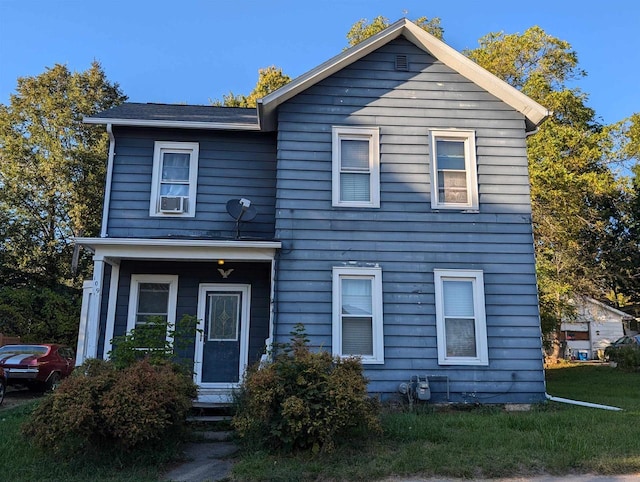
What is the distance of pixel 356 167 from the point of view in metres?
9.41

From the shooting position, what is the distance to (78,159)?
24328 millimetres

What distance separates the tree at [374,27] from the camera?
2369cm

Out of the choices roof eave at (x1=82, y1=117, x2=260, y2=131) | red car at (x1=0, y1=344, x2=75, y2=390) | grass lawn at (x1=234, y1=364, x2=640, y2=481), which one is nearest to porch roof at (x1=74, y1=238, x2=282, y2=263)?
roof eave at (x1=82, y1=117, x2=260, y2=131)

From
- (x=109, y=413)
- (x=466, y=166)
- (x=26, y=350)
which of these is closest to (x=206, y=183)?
(x=466, y=166)

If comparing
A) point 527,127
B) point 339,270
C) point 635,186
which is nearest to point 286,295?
point 339,270

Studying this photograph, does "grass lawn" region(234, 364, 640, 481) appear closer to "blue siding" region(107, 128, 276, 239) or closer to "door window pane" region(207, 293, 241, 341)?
"door window pane" region(207, 293, 241, 341)

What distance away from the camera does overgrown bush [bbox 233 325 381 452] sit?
577cm

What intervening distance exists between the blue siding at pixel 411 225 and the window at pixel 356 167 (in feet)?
0.49

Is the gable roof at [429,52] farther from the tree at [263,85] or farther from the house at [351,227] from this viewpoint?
the tree at [263,85]

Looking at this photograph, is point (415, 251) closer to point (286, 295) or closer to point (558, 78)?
point (286, 295)

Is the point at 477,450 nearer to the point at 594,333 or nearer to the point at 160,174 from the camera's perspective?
the point at 160,174

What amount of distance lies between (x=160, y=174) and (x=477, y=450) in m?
7.44

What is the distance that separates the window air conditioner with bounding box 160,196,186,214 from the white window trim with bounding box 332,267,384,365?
3.31 m

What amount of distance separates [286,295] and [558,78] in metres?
18.4
